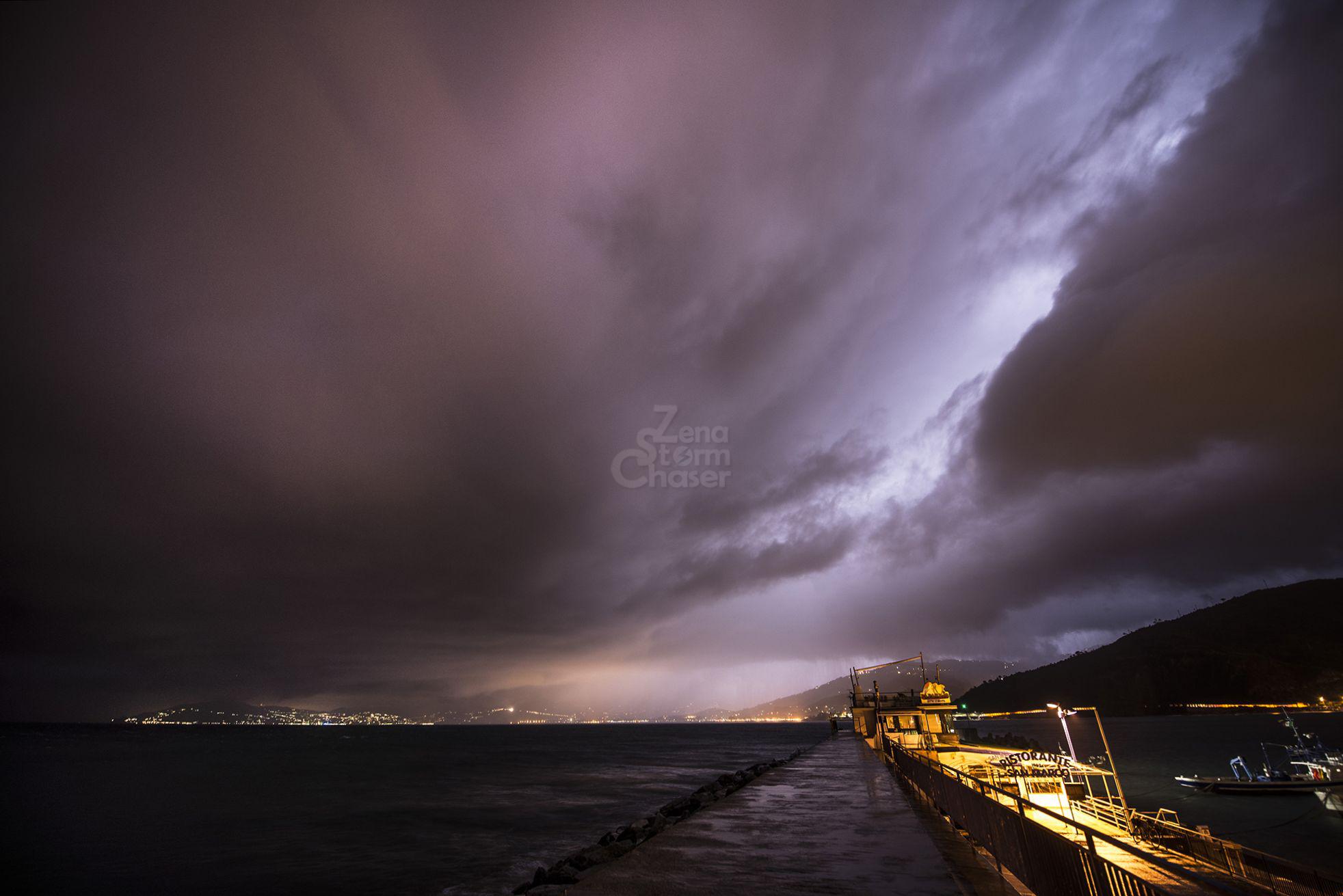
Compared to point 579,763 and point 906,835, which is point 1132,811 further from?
point 579,763

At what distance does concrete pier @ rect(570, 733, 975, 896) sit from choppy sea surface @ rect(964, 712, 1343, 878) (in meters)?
25.7

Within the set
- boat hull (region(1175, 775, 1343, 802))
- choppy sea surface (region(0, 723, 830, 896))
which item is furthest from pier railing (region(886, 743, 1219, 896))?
boat hull (region(1175, 775, 1343, 802))

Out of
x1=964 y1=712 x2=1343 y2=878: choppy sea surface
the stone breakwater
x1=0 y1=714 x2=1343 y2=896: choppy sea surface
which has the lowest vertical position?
x1=964 y1=712 x2=1343 y2=878: choppy sea surface

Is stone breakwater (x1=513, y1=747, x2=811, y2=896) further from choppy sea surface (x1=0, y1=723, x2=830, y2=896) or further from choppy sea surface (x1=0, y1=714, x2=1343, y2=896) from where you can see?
choppy sea surface (x1=0, y1=714, x2=1343, y2=896)

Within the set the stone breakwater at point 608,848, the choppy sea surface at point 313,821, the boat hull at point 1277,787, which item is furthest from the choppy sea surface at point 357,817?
the stone breakwater at point 608,848

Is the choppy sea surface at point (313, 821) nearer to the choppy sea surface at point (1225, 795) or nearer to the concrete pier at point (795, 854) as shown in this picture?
the concrete pier at point (795, 854)

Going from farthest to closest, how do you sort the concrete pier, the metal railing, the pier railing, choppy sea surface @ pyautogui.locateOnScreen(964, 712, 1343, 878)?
choppy sea surface @ pyautogui.locateOnScreen(964, 712, 1343, 878) < the metal railing < the concrete pier < the pier railing

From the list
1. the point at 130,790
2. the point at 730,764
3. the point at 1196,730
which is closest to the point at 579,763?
the point at 730,764

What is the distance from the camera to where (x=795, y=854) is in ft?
33.7

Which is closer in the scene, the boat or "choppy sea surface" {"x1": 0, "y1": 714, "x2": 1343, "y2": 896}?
"choppy sea surface" {"x1": 0, "y1": 714, "x2": 1343, "y2": 896}

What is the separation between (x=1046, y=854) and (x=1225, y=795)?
49534mm

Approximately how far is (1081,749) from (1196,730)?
6627 cm

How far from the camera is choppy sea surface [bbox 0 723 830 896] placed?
61.6ft

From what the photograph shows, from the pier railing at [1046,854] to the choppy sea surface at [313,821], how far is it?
1299cm
